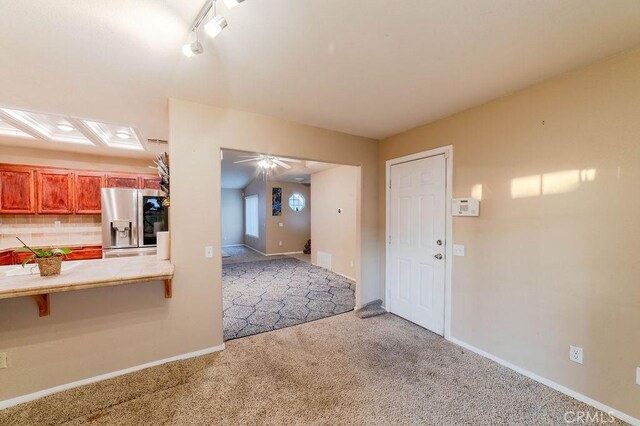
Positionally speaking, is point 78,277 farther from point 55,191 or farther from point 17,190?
point 17,190

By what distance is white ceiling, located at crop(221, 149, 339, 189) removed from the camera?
5934mm

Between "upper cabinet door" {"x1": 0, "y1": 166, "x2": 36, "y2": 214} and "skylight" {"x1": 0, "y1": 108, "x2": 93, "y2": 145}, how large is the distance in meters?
0.87

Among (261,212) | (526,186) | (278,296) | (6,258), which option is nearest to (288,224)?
(261,212)

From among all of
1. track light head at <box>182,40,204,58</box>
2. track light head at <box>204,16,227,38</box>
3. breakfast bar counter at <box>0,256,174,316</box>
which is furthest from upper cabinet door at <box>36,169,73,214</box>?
track light head at <box>204,16,227,38</box>

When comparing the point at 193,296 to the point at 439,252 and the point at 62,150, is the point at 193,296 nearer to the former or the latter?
the point at 439,252

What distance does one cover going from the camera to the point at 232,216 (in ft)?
35.1

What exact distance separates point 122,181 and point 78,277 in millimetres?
3118

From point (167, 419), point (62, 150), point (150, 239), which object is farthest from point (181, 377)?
point (62, 150)

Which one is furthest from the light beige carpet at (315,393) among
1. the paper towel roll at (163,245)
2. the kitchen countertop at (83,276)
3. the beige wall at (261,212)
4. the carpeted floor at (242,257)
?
the beige wall at (261,212)

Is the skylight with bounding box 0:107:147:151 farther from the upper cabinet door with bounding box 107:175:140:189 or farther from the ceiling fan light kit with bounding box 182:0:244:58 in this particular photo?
the ceiling fan light kit with bounding box 182:0:244:58

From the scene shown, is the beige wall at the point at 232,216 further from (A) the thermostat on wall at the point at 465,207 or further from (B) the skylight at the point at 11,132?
(A) the thermostat on wall at the point at 465,207

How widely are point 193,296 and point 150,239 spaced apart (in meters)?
2.35

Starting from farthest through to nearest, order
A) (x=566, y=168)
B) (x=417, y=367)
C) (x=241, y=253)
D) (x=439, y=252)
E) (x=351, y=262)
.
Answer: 1. (x=241, y=253)
2. (x=351, y=262)
3. (x=439, y=252)
4. (x=417, y=367)
5. (x=566, y=168)

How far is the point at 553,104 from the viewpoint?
2.10 m
